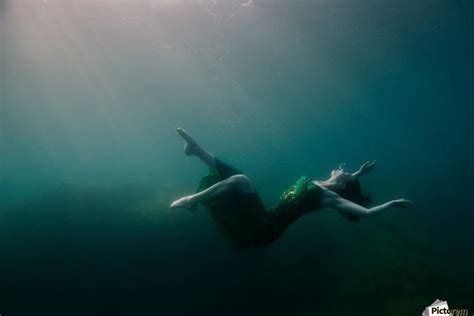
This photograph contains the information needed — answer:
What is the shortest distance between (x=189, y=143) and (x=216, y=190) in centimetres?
88

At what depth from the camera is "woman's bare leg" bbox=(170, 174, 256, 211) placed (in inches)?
151

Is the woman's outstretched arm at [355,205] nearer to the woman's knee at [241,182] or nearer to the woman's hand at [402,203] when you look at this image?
the woman's hand at [402,203]

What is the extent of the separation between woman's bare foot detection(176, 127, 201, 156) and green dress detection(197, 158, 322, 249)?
36 centimetres

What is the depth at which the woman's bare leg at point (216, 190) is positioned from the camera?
12.6 ft

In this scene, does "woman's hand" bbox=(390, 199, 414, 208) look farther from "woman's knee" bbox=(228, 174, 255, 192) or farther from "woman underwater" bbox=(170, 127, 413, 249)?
"woman's knee" bbox=(228, 174, 255, 192)

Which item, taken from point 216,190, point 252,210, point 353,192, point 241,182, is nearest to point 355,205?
point 353,192

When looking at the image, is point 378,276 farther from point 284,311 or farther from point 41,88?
point 41,88

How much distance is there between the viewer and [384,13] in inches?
781

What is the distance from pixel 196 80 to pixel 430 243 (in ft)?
154

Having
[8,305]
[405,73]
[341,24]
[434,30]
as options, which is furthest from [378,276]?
[405,73]

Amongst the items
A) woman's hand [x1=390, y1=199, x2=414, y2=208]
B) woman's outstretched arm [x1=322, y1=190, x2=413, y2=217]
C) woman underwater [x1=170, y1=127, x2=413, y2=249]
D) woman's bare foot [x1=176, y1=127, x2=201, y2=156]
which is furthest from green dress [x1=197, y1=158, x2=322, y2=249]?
woman's hand [x1=390, y1=199, x2=414, y2=208]

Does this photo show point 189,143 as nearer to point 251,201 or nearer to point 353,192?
point 251,201

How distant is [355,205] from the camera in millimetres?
3969

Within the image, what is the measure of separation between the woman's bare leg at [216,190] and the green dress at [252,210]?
0.08m
